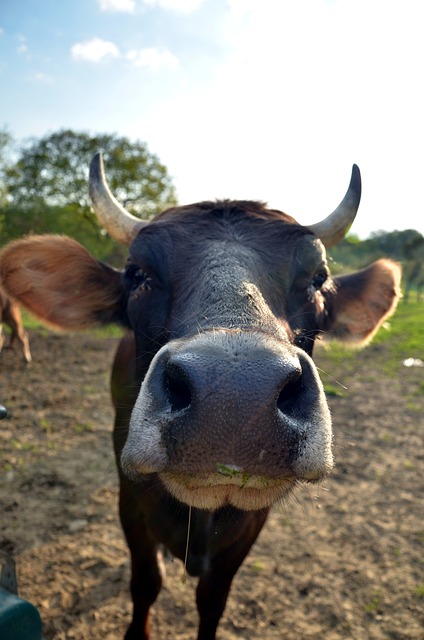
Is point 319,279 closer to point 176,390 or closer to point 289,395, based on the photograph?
point 289,395

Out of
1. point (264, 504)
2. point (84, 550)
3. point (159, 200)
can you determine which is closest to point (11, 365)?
point (84, 550)

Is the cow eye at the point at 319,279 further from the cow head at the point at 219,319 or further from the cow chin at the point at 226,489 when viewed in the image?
the cow chin at the point at 226,489

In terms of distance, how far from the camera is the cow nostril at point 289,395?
1363mm

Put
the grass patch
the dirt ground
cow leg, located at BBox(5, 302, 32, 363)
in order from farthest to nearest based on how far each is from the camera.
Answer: cow leg, located at BBox(5, 302, 32, 363)
the grass patch
the dirt ground

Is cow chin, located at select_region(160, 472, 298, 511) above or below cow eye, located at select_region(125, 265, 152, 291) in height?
below

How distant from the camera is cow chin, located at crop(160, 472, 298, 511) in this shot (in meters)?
1.36

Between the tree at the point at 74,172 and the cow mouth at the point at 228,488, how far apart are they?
83.9 ft

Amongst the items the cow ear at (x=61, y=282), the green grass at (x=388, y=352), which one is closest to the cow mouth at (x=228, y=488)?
the cow ear at (x=61, y=282)

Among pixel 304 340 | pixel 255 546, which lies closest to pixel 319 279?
pixel 304 340

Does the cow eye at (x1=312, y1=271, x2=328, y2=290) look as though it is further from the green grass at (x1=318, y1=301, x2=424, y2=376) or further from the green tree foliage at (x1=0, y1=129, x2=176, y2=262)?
the green tree foliage at (x1=0, y1=129, x2=176, y2=262)

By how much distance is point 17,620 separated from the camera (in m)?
1.63

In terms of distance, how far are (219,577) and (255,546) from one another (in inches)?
56.5

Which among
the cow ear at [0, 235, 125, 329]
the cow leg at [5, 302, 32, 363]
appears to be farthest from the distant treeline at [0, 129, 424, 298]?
the cow ear at [0, 235, 125, 329]

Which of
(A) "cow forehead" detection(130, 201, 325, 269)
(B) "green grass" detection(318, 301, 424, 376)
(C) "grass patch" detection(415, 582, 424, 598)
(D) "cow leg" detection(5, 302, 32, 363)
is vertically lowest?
(C) "grass patch" detection(415, 582, 424, 598)
